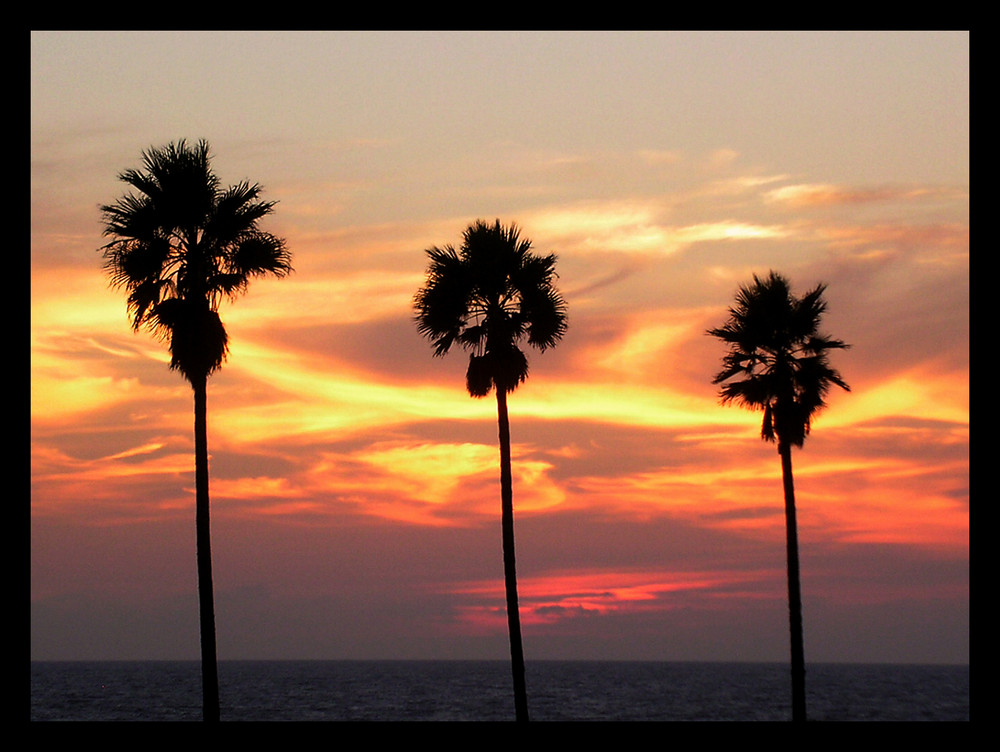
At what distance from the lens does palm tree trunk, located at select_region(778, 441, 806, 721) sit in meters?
35.9

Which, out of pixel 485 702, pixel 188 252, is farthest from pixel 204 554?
pixel 485 702

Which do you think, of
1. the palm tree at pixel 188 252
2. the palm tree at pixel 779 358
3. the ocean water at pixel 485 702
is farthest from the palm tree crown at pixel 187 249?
the ocean water at pixel 485 702

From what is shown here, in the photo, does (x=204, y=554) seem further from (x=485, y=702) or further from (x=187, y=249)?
(x=485, y=702)

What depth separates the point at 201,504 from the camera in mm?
30391

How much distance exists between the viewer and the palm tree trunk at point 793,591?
1415 inches

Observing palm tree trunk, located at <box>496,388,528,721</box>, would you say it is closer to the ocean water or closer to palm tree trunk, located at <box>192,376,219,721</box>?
palm tree trunk, located at <box>192,376,219,721</box>

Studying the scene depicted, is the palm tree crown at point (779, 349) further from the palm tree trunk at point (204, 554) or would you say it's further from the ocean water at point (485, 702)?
the ocean water at point (485, 702)

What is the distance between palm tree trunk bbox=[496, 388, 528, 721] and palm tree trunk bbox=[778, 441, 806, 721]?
Result: 8635 millimetres

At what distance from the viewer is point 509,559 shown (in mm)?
33406
